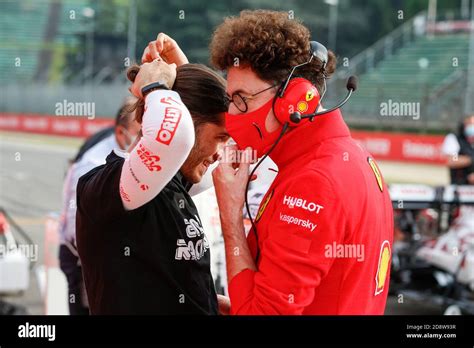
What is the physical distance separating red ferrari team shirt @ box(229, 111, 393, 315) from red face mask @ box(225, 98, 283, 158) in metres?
0.04

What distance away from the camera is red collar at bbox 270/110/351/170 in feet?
6.18

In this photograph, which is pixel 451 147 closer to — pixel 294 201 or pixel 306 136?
pixel 306 136

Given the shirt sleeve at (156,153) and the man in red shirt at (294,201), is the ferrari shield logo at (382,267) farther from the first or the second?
the shirt sleeve at (156,153)

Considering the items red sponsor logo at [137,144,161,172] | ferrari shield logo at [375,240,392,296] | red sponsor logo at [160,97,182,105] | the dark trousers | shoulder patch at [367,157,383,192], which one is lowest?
the dark trousers

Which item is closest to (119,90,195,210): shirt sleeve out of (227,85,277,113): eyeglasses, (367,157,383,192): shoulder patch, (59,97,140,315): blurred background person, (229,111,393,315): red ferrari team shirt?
(227,85,277,113): eyeglasses

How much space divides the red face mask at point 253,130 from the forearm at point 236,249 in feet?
0.68

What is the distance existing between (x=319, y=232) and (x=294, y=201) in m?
0.09

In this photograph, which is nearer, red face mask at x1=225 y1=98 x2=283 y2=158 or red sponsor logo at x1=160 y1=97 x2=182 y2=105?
red sponsor logo at x1=160 y1=97 x2=182 y2=105

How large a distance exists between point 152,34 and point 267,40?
3175 cm

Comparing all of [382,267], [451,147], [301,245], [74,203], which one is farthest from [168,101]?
[451,147]

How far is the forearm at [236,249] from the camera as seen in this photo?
6.06ft

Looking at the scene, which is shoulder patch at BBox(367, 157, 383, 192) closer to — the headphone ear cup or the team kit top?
the headphone ear cup

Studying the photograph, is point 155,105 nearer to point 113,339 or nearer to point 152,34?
point 113,339

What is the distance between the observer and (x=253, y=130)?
1936 millimetres
